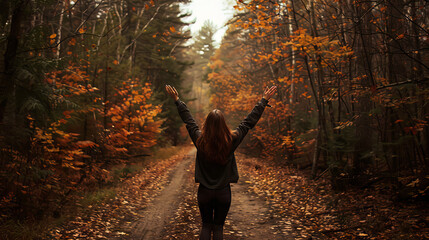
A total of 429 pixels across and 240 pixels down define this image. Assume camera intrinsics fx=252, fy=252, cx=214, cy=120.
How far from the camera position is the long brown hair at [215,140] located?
9.11ft

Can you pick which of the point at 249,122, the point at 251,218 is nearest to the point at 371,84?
the point at 251,218

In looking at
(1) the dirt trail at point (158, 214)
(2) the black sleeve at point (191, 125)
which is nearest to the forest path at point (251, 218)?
(1) the dirt trail at point (158, 214)

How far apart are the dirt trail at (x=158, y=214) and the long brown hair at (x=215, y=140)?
10.9 feet

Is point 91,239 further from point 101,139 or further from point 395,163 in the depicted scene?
point 395,163

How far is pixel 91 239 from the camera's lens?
486cm

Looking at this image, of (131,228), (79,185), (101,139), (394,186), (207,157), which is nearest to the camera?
(207,157)

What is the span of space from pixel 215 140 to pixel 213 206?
85 cm

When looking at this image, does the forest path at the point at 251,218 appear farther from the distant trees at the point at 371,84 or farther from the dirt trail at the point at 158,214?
the distant trees at the point at 371,84

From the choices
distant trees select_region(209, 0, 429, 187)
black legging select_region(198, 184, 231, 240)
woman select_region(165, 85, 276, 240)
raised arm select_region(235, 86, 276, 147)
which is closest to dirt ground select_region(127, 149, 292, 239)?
black legging select_region(198, 184, 231, 240)

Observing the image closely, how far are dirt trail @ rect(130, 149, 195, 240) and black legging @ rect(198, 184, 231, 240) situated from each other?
263 centimetres

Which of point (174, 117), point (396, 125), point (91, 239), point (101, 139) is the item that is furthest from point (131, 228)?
point (174, 117)

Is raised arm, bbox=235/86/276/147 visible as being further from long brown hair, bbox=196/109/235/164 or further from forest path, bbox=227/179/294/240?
forest path, bbox=227/179/294/240

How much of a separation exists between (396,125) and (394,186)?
1.47 m

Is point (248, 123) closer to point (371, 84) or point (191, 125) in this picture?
point (191, 125)
